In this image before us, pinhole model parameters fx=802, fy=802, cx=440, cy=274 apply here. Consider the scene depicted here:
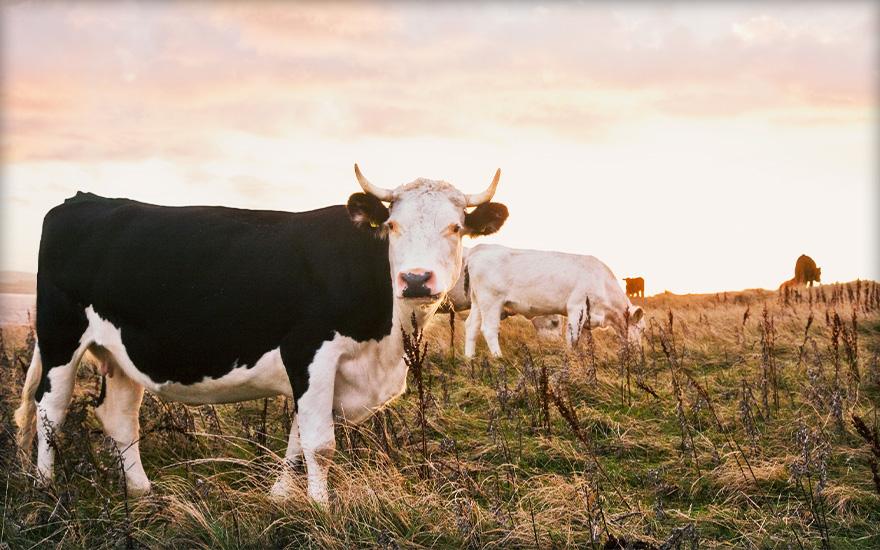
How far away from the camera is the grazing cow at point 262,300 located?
522 centimetres

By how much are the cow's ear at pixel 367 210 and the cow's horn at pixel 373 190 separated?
7 centimetres

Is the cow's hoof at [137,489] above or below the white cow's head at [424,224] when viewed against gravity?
below

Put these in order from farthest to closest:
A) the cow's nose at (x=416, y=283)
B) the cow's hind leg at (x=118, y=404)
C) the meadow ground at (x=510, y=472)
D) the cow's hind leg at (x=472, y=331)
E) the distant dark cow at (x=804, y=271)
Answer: the distant dark cow at (x=804, y=271) < the cow's hind leg at (x=472, y=331) < the cow's hind leg at (x=118, y=404) < the cow's nose at (x=416, y=283) < the meadow ground at (x=510, y=472)

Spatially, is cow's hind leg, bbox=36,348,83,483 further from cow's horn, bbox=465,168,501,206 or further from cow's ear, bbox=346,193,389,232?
cow's horn, bbox=465,168,501,206

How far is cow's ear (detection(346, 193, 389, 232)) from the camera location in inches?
210

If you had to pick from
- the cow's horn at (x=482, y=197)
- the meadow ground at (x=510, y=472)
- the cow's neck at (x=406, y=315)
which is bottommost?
the meadow ground at (x=510, y=472)

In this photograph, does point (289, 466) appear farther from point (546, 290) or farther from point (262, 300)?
point (546, 290)

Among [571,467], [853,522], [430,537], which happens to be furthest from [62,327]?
[853,522]

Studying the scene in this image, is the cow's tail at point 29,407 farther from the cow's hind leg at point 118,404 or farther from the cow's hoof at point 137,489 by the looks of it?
the cow's hoof at point 137,489

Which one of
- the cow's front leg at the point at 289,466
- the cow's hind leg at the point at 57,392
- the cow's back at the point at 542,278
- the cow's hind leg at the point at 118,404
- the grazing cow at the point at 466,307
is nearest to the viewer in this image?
the cow's front leg at the point at 289,466

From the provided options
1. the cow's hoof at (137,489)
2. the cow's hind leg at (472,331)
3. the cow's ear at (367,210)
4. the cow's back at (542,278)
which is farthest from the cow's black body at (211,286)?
the cow's back at (542,278)

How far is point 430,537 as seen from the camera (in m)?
4.37

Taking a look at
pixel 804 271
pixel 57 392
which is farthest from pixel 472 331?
pixel 804 271

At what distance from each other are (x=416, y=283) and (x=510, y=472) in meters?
1.78
